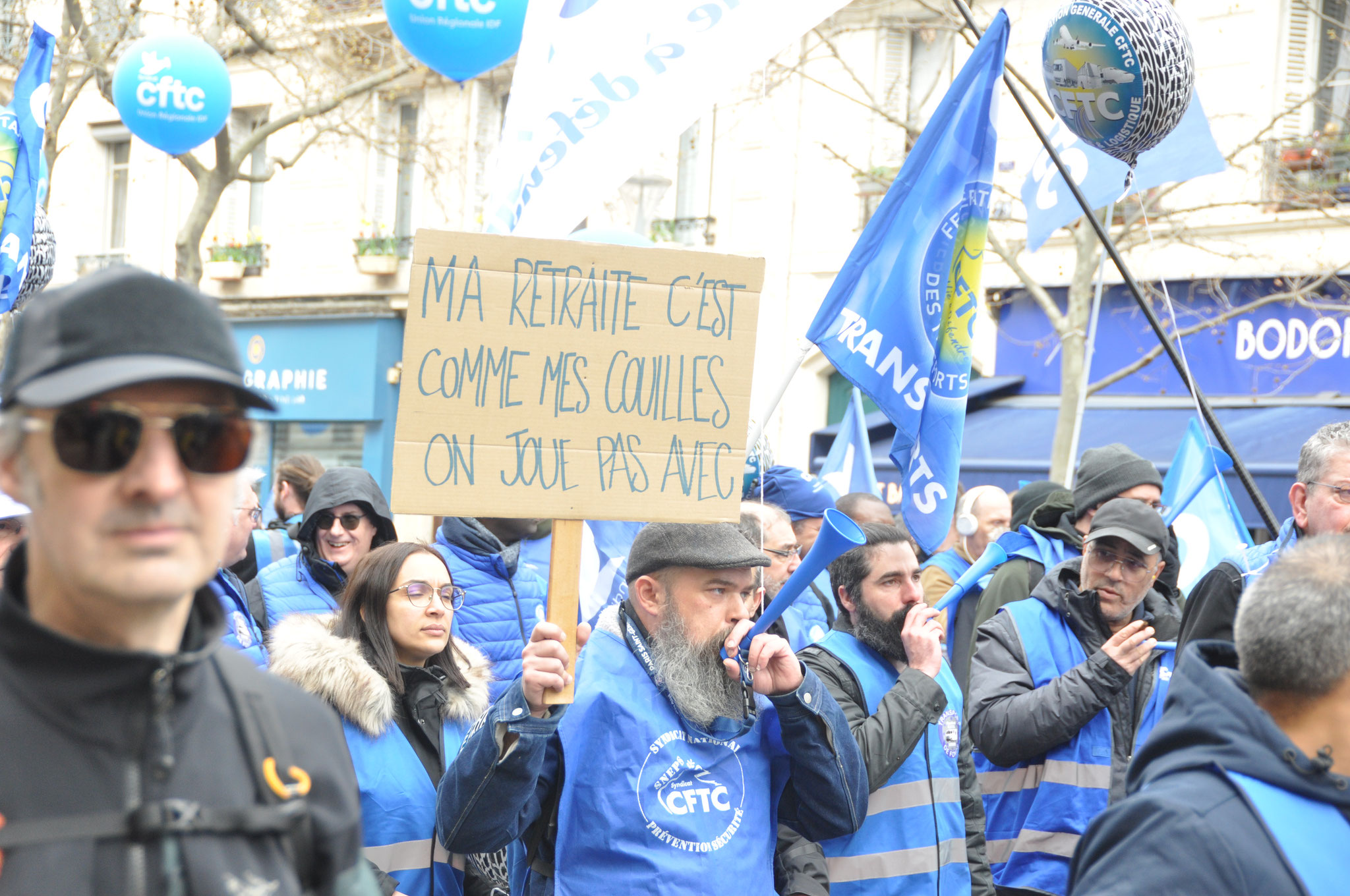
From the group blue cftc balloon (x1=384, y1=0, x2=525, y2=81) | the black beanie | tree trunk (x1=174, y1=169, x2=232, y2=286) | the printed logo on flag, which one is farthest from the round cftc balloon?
tree trunk (x1=174, y1=169, x2=232, y2=286)

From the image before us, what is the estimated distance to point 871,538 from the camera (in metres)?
4.36

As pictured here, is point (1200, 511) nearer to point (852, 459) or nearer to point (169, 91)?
point (852, 459)

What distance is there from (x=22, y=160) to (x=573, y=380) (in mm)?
4053

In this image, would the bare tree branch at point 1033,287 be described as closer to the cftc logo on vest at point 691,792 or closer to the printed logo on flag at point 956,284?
the printed logo on flag at point 956,284

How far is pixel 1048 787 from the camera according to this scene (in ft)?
14.0

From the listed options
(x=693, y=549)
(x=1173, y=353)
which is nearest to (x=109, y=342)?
(x=693, y=549)

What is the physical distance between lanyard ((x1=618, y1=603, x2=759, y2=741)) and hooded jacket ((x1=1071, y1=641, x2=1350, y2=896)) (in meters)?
1.29

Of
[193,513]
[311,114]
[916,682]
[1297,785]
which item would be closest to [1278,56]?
[311,114]

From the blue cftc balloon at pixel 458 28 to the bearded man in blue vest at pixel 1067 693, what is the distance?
15.4 feet

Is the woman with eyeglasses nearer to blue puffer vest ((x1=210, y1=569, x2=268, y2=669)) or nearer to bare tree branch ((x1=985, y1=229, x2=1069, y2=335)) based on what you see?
blue puffer vest ((x1=210, y1=569, x2=268, y2=669))

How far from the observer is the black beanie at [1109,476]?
216 inches

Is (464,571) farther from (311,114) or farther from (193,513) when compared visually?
(311,114)

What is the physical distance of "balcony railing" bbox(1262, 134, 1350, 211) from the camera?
1363 cm

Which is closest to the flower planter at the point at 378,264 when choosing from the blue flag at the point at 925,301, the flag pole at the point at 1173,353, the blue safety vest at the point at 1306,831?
the blue flag at the point at 925,301
